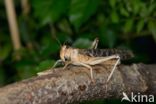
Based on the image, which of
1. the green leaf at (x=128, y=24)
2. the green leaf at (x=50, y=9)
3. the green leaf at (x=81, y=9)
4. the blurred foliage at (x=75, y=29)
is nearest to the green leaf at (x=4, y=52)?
the blurred foliage at (x=75, y=29)

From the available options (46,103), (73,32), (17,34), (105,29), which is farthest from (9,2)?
(46,103)

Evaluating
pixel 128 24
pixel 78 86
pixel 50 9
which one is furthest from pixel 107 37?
pixel 78 86

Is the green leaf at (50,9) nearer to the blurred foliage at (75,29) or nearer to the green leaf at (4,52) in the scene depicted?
the blurred foliage at (75,29)

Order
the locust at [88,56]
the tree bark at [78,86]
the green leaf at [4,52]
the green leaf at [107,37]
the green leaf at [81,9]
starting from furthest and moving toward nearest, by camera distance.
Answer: the green leaf at [4,52] < the green leaf at [107,37] < the green leaf at [81,9] < the locust at [88,56] < the tree bark at [78,86]

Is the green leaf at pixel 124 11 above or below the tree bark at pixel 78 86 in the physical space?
above

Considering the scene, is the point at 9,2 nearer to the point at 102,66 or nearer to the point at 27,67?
the point at 27,67

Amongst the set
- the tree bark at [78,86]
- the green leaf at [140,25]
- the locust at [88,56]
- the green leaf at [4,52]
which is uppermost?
the green leaf at [140,25]

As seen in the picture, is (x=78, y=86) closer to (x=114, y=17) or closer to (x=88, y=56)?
(x=88, y=56)
